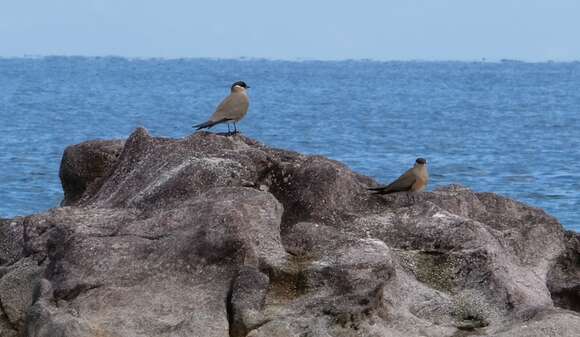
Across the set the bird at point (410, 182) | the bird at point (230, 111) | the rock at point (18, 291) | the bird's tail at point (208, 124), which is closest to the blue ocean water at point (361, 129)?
the bird at point (230, 111)

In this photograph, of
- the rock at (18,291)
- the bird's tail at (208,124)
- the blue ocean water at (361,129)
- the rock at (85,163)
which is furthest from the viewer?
the blue ocean water at (361,129)

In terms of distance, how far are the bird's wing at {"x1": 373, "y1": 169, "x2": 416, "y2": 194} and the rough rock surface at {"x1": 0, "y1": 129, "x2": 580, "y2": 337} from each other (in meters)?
0.19

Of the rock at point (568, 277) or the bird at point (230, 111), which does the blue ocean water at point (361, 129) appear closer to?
the bird at point (230, 111)

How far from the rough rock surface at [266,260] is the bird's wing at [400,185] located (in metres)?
0.19

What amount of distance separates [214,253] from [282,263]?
0.59m

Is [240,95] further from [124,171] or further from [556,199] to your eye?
[556,199]

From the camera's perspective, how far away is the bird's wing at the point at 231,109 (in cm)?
1587

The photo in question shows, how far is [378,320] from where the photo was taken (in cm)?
1066

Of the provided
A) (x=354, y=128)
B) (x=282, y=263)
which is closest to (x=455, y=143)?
(x=354, y=128)

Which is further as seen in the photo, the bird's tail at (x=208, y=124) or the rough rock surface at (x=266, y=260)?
the bird's tail at (x=208, y=124)

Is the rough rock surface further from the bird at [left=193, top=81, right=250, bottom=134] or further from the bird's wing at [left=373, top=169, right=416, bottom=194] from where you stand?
→ the bird at [left=193, top=81, right=250, bottom=134]

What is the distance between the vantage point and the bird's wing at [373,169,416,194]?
44.3 feet

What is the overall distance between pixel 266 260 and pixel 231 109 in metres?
Answer: 4.90

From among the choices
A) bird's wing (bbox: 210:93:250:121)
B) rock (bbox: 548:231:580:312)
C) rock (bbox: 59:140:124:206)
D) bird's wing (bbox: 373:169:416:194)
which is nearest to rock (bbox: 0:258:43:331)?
rock (bbox: 59:140:124:206)
